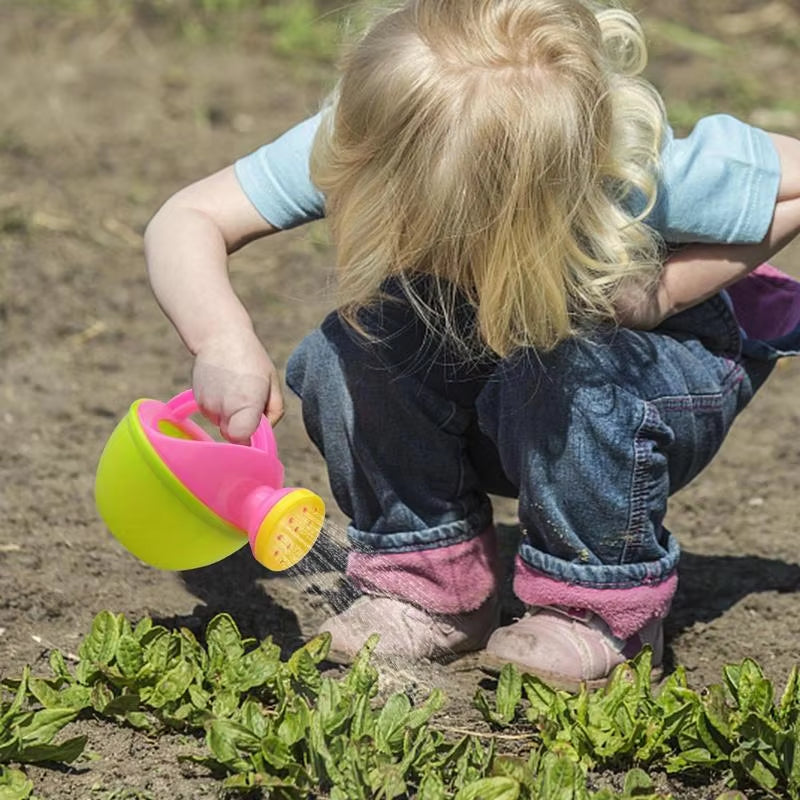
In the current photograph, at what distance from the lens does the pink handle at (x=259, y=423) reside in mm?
1839

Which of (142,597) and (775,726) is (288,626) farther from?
(775,726)

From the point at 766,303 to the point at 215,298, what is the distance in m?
0.80

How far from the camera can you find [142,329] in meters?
3.32

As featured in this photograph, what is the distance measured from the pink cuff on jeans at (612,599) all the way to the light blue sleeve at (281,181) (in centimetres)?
59

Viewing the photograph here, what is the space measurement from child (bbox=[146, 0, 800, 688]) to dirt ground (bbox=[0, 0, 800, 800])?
0.13 m

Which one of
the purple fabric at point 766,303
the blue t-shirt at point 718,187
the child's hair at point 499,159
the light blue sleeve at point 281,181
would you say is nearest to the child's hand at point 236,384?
the child's hair at point 499,159

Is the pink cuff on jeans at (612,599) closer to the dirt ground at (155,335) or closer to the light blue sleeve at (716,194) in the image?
the dirt ground at (155,335)

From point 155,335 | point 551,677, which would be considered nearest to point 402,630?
point 551,677

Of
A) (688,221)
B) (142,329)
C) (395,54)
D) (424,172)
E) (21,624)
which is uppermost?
(395,54)

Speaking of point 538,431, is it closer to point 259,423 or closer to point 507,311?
point 507,311

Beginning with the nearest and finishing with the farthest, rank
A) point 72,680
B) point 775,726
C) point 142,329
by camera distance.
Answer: point 775,726, point 72,680, point 142,329

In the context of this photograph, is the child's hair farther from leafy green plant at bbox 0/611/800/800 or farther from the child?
leafy green plant at bbox 0/611/800/800

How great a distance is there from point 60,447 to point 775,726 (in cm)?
149

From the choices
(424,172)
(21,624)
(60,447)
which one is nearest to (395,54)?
(424,172)
